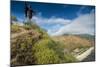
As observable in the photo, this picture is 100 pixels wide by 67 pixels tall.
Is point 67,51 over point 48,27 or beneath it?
beneath

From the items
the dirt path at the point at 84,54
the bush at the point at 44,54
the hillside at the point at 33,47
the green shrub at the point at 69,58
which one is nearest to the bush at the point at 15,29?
the hillside at the point at 33,47

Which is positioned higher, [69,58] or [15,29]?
[15,29]

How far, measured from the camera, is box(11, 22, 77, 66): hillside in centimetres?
235

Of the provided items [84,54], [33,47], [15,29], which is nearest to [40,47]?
[33,47]

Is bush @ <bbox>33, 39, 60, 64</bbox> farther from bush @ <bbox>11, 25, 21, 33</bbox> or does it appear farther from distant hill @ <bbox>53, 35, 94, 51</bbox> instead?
bush @ <bbox>11, 25, 21, 33</bbox>

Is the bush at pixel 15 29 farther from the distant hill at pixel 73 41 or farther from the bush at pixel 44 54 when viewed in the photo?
the distant hill at pixel 73 41

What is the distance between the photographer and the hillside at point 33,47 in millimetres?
2354

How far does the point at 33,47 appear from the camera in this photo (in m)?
2.43

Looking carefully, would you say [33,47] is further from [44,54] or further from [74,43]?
[74,43]

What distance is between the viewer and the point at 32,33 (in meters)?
2.44
